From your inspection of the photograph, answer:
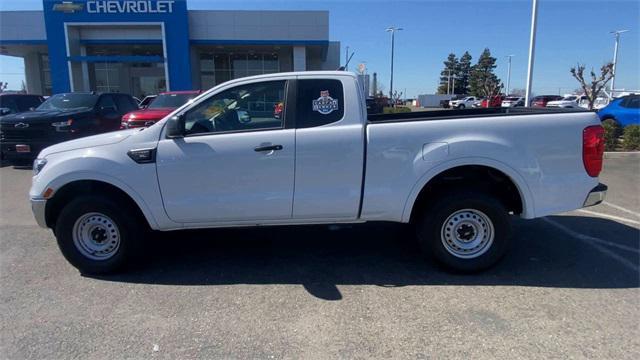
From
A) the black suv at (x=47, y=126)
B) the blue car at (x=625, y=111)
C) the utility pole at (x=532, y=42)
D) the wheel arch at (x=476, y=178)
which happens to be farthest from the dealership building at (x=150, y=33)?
the wheel arch at (x=476, y=178)

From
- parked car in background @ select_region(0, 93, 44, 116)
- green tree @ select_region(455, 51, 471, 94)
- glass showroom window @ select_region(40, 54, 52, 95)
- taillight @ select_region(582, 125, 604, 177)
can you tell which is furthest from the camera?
green tree @ select_region(455, 51, 471, 94)

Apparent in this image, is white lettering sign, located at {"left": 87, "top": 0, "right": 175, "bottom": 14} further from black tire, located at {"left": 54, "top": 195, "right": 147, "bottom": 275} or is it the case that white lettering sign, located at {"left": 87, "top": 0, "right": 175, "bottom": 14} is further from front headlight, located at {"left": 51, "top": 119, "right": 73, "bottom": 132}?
black tire, located at {"left": 54, "top": 195, "right": 147, "bottom": 275}

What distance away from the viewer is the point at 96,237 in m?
4.46

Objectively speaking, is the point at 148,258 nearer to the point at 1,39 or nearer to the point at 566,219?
the point at 566,219

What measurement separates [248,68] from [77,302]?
117ft

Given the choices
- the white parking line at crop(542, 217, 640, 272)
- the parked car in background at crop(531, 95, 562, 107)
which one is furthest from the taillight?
the parked car in background at crop(531, 95, 562, 107)

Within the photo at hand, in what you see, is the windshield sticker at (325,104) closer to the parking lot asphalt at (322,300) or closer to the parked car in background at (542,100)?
the parking lot asphalt at (322,300)

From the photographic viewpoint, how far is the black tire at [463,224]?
166 inches

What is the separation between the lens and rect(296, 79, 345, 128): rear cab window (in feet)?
13.9

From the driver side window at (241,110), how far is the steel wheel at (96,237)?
51.9 inches

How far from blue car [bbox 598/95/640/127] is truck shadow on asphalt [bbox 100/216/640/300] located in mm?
11058

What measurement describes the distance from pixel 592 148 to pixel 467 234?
4.61ft

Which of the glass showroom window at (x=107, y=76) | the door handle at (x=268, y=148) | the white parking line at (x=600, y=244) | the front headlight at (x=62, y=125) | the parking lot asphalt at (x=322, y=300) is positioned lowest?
the parking lot asphalt at (x=322, y=300)

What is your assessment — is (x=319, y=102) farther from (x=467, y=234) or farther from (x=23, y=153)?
(x=23, y=153)
